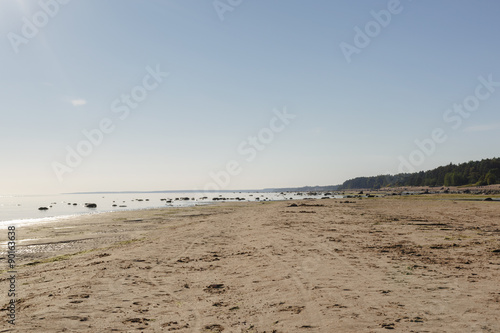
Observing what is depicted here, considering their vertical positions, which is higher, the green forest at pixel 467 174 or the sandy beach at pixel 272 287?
the green forest at pixel 467 174

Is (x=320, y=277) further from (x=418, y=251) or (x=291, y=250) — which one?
(x=418, y=251)

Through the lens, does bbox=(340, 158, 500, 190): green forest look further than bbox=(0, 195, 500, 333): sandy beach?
Yes

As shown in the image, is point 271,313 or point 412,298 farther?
point 412,298

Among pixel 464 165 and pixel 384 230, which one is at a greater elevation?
pixel 464 165

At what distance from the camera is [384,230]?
786 inches

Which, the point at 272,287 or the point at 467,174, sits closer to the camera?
the point at 272,287

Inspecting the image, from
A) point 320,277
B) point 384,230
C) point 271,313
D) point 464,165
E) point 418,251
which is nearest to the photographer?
point 271,313

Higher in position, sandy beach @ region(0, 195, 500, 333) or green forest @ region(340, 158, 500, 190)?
green forest @ region(340, 158, 500, 190)

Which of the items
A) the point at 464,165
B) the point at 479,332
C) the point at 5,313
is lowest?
the point at 5,313

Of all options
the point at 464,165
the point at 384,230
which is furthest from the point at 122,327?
the point at 464,165

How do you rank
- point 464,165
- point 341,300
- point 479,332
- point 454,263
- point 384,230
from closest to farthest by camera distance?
point 479,332
point 341,300
point 454,263
point 384,230
point 464,165

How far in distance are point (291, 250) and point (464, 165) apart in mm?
195235

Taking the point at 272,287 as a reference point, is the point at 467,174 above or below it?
above

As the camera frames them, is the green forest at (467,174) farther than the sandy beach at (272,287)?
Yes
